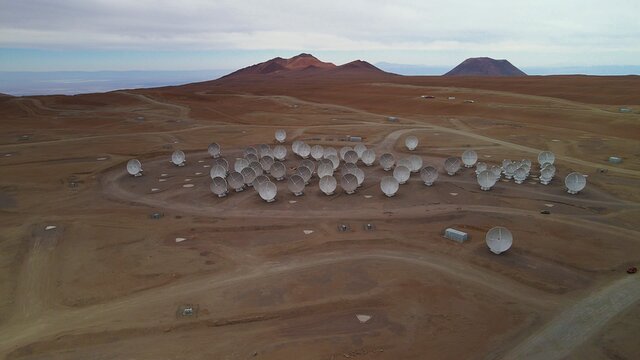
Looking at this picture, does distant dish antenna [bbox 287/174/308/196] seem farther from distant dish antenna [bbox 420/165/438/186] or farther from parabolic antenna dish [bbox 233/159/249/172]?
distant dish antenna [bbox 420/165/438/186]

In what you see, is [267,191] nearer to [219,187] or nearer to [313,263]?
[219,187]

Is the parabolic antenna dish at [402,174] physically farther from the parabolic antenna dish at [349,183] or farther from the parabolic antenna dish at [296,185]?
the parabolic antenna dish at [296,185]

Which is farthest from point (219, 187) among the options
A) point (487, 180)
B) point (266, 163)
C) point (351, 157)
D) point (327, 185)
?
point (487, 180)

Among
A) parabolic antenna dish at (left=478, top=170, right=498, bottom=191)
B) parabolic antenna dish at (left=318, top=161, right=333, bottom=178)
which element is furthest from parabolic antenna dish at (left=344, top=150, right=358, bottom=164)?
parabolic antenna dish at (left=478, top=170, right=498, bottom=191)

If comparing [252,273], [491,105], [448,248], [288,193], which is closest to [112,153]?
[288,193]

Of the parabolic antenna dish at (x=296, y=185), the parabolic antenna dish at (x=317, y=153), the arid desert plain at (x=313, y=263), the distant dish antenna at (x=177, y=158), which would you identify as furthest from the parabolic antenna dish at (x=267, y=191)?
the distant dish antenna at (x=177, y=158)

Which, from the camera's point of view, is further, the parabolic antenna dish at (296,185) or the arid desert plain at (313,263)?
the parabolic antenna dish at (296,185)
